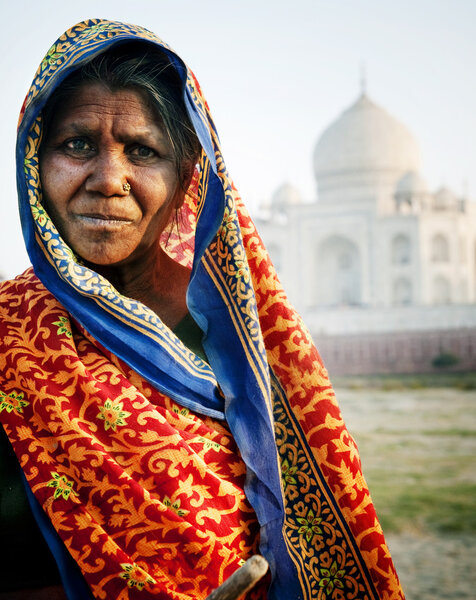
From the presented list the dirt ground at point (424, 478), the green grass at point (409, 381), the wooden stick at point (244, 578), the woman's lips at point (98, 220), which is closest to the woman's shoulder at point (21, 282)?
the woman's lips at point (98, 220)

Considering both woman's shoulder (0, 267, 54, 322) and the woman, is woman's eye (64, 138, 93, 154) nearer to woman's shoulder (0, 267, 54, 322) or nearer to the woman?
the woman

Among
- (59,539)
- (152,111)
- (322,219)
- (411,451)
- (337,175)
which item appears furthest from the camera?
(337,175)

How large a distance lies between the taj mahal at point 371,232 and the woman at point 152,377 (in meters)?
18.9

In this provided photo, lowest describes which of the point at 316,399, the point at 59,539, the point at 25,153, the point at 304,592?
the point at 304,592

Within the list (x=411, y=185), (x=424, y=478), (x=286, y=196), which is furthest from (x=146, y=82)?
(x=286, y=196)

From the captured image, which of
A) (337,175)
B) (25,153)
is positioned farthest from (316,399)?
(337,175)

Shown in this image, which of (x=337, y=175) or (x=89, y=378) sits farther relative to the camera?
(x=337, y=175)

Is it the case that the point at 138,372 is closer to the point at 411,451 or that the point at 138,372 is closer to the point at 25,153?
the point at 25,153

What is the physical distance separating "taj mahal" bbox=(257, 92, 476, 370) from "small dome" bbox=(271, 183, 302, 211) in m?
0.07

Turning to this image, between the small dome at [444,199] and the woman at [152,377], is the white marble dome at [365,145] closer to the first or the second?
the small dome at [444,199]

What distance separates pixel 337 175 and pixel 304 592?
2291 cm

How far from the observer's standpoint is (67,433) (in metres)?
0.82

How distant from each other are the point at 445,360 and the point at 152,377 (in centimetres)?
1272

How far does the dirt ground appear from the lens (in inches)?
179
